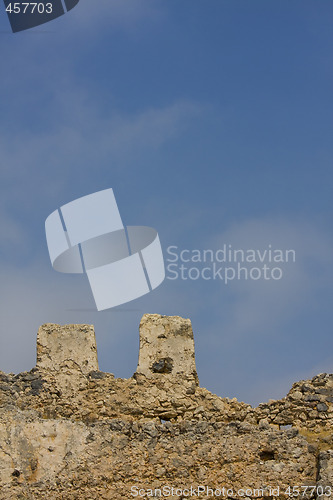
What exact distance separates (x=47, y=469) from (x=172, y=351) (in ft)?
9.63

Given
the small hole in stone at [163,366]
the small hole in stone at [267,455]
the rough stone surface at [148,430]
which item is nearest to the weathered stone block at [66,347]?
the rough stone surface at [148,430]

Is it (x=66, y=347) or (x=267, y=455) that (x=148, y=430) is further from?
(x=66, y=347)

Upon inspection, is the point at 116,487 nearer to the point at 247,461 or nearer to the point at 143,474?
the point at 143,474

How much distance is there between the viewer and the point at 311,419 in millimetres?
15094

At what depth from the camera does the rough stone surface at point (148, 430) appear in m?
14.2

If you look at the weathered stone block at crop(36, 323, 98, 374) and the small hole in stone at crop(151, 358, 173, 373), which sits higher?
the weathered stone block at crop(36, 323, 98, 374)

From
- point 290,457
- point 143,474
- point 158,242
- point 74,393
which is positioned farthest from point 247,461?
point 158,242

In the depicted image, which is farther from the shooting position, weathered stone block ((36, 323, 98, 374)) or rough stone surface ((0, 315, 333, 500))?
weathered stone block ((36, 323, 98, 374))

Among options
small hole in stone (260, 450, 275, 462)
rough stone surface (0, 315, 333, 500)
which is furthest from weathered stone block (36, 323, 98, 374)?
small hole in stone (260, 450, 275, 462)

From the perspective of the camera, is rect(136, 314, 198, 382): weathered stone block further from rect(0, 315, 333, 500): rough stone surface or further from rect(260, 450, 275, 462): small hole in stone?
rect(260, 450, 275, 462): small hole in stone

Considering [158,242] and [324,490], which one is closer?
[324,490]

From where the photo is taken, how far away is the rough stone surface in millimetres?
14195

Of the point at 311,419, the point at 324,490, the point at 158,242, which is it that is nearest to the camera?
the point at 324,490

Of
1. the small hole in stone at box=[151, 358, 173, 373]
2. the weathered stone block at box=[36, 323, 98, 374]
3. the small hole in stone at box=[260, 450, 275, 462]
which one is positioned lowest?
the small hole in stone at box=[260, 450, 275, 462]
